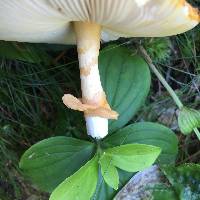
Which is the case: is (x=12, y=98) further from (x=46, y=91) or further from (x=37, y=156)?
(x=37, y=156)

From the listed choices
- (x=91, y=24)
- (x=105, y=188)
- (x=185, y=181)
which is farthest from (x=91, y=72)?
(x=185, y=181)

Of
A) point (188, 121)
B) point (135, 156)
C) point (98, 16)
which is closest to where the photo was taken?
point (98, 16)

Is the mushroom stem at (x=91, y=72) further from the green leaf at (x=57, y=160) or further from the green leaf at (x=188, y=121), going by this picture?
the green leaf at (x=188, y=121)

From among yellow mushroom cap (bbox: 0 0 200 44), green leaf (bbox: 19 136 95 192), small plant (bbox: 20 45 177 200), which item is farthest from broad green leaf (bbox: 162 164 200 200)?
yellow mushroom cap (bbox: 0 0 200 44)

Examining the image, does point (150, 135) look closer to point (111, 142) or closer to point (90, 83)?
point (111, 142)

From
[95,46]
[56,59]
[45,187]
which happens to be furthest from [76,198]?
[56,59]

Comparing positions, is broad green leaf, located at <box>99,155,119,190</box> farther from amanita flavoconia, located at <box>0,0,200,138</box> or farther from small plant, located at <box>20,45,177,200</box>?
amanita flavoconia, located at <box>0,0,200,138</box>
